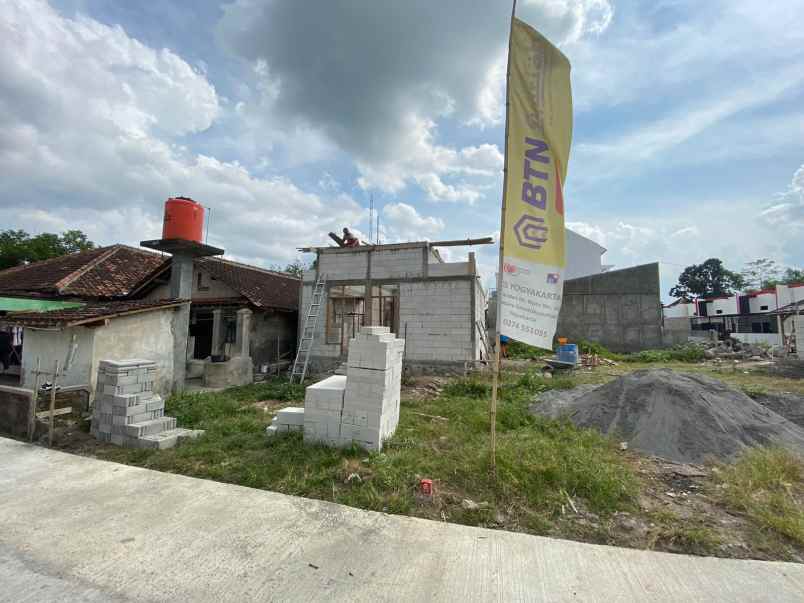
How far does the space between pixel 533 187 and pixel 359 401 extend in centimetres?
348

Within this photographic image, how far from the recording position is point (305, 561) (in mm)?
2717

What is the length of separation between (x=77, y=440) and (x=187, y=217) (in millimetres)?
6541

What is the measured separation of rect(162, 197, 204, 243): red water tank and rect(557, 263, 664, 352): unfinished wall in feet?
55.9

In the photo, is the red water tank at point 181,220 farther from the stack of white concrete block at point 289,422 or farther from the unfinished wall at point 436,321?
the stack of white concrete block at point 289,422

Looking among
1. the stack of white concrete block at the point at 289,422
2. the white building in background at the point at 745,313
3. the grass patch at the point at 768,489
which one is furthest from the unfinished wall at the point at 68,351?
the white building in background at the point at 745,313

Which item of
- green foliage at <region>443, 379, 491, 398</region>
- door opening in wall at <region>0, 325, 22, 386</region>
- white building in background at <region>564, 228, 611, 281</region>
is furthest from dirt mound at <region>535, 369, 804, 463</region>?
white building in background at <region>564, 228, 611, 281</region>

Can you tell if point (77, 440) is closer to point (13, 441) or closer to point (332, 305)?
point (13, 441)

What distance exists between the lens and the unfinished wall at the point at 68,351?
23.6ft

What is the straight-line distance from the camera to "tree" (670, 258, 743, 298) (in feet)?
153

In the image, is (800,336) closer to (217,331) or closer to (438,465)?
(438,465)

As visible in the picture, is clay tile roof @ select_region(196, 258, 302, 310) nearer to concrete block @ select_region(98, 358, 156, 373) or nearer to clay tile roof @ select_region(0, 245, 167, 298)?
clay tile roof @ select_region(0, 245, 167, 298)

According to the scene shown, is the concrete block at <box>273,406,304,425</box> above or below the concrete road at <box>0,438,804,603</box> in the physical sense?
above

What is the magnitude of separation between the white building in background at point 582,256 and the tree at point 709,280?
33.6 meters

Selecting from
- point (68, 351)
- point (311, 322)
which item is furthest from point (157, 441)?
point (311, 322)
